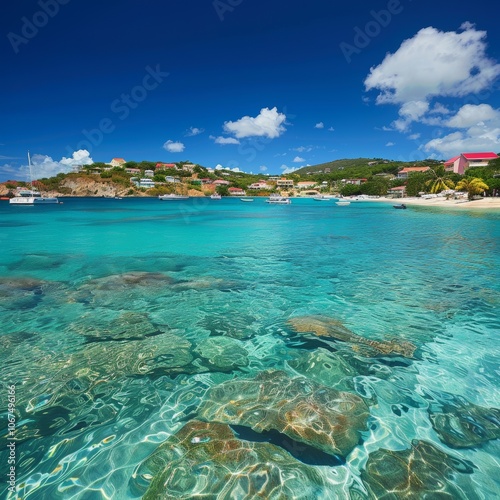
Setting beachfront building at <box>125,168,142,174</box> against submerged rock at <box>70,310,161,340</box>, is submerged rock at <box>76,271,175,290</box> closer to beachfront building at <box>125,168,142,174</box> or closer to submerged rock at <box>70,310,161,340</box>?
submerged rock at <box>70,310,161,340</box>

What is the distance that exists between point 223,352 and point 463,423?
4609 mm

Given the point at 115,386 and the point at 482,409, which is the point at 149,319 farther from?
the point at 482,409

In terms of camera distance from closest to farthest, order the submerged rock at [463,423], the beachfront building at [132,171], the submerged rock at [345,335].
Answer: the submerged rock at [463,423]
the submerged rock at [345,335]
the beachfront building at [132,171]

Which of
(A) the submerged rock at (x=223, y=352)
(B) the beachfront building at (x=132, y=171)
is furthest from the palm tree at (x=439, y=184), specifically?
(B) the beachfront building at (x=132, y=171)

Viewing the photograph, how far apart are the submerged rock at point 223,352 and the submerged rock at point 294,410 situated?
2.21 feet

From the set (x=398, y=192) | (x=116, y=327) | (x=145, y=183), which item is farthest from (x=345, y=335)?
(x=145, y=183)

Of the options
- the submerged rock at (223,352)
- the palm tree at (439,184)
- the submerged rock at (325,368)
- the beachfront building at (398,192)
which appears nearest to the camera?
the submerged rock at (325,368)

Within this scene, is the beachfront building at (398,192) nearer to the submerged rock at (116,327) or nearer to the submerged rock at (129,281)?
the submerged rock at (129,281)

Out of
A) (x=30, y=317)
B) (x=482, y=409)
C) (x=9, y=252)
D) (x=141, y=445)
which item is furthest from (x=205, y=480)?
(x=9, y=252)

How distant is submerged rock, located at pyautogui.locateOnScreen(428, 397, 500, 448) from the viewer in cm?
432

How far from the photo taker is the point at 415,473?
379cm

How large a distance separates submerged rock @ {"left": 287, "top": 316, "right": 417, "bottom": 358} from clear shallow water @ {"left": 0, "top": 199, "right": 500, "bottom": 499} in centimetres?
19

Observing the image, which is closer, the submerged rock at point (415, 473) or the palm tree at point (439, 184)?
the submerged rock at point (415, 473)

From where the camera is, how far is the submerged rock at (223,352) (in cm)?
639
